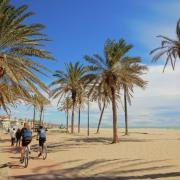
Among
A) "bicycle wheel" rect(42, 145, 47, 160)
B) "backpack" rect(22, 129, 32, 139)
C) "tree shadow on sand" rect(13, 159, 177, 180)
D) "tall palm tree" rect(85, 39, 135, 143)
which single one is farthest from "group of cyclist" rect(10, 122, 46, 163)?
"tall palm tree" rect(85, 39, 135, 143)

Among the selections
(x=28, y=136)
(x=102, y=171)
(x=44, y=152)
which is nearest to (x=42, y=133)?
(x=44, y=152)

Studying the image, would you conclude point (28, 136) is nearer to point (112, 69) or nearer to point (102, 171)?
point (102, 171)

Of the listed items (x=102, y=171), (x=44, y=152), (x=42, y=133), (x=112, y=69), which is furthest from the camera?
(x=112, y=69)

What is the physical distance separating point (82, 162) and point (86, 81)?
606 inches

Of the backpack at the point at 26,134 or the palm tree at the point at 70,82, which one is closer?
the backpack at the point at 26,134

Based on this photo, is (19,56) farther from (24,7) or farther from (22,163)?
(22,163)

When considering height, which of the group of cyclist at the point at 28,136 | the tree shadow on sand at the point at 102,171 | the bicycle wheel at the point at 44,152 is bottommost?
the tree shadow on sand at the point at 102,171

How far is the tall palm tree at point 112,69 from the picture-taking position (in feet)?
102

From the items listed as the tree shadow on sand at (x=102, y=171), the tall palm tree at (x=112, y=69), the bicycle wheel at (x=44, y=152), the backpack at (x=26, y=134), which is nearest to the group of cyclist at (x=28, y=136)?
the backpack at (x=26, y=134)

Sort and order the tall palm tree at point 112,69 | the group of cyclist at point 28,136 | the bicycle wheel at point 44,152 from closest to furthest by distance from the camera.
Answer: the group of cyclist at point 28,136 < the bicycle wheel at point 44,152 < the tall palm tree at point 112,69

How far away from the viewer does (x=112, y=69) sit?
3119 cm

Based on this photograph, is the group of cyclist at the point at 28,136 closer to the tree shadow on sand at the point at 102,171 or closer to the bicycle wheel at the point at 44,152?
the bicycle wheel at the point at 44,152

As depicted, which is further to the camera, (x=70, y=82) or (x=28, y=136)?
(x=70, y=82)

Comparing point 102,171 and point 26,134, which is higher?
point 26,134
